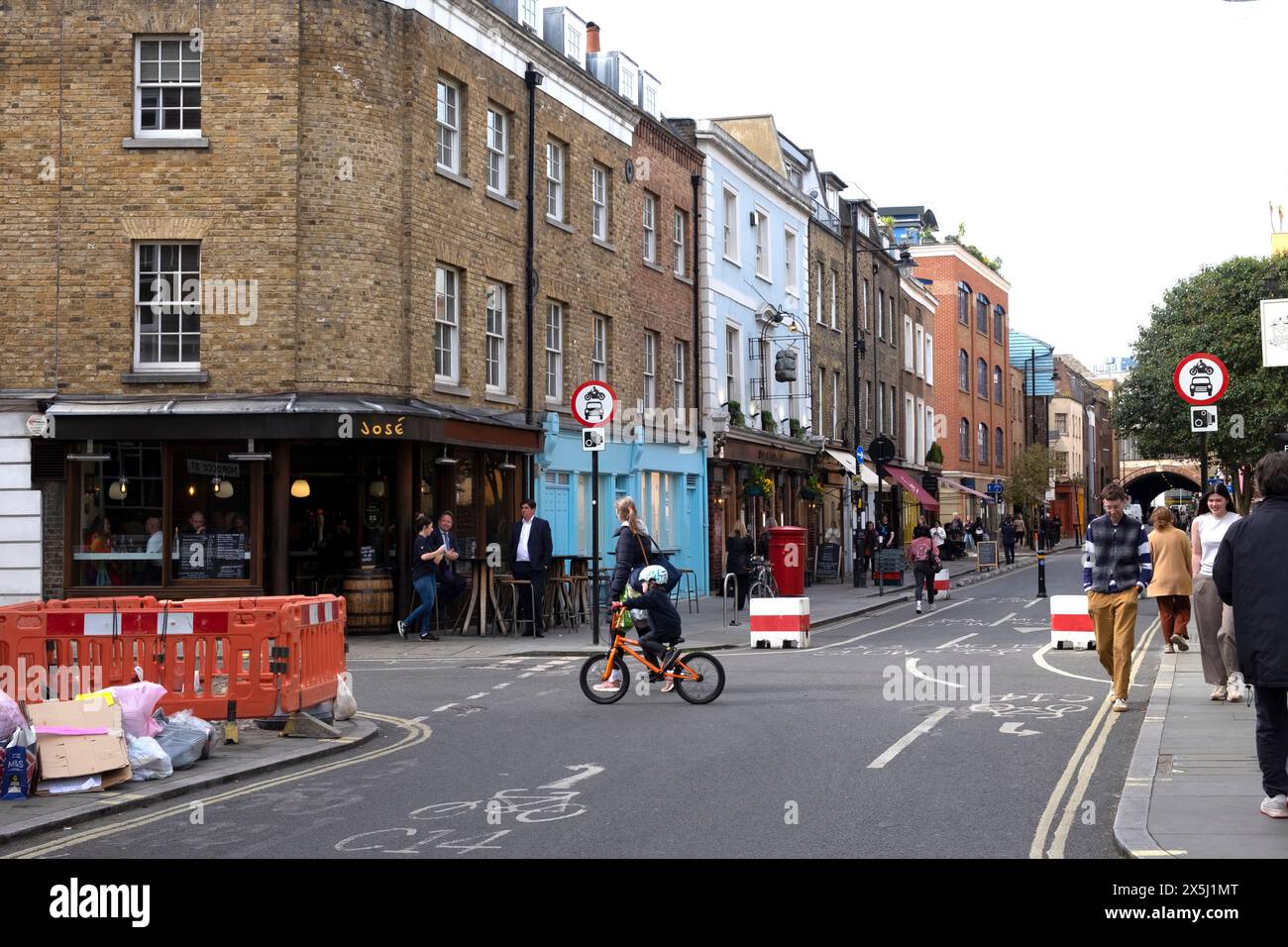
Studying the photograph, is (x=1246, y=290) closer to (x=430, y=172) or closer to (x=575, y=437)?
→ (x=575, y=437)

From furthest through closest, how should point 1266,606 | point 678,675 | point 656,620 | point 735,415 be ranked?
point 735,415 → point 678,675 → point 656,620 → point 1266,606

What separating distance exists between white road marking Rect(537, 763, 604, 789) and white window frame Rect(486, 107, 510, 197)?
16587 millimetres

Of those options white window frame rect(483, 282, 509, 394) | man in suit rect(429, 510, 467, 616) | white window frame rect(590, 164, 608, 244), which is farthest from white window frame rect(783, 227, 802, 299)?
man in suit rect(429, 510, 467, 616)

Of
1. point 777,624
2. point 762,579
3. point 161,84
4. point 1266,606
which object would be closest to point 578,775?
point 1266,606

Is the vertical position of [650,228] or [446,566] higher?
[650,228]

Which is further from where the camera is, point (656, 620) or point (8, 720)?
point (656, 620)

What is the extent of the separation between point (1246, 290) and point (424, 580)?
34936mm

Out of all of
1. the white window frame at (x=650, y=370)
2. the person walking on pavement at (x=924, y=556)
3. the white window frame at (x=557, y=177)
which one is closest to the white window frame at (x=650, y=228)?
the white window frame at (x=650, y=370)

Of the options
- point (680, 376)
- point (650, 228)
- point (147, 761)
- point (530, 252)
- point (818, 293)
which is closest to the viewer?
point (147, 761)

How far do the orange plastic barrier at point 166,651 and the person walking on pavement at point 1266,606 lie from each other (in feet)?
22.7

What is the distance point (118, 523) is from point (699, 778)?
14.4m

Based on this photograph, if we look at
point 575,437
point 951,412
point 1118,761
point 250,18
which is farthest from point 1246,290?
point 1118,761

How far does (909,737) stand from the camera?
11.2 metres

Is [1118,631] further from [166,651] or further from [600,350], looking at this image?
[600,350]
